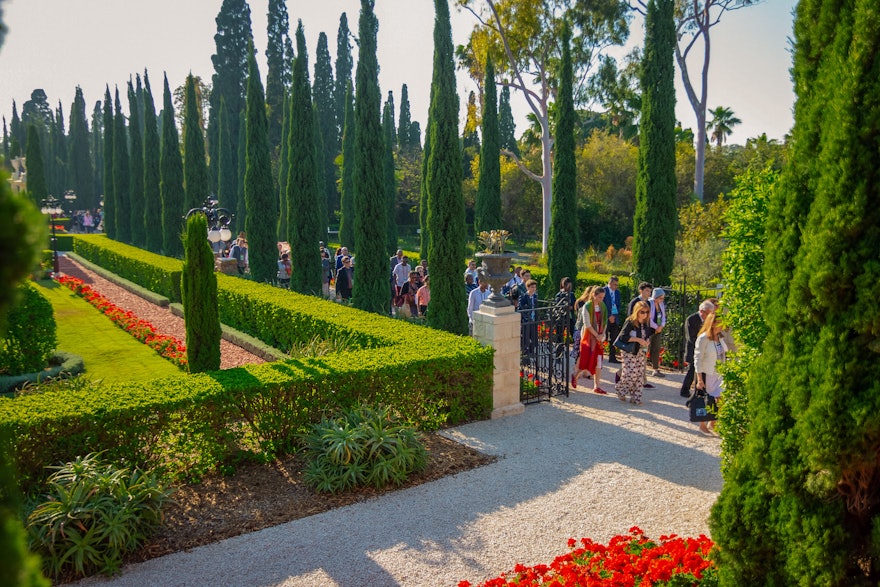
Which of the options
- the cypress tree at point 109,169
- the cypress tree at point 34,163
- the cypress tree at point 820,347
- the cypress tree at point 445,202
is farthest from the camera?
the cypress tree at point 34,163

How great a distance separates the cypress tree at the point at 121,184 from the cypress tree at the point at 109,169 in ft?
1.86

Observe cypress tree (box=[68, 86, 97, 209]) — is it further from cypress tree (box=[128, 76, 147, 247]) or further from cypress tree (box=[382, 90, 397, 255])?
cypress tree (box=[382, 90, 397, 255])

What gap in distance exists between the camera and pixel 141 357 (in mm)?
12820

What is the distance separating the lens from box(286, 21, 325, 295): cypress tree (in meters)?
19.4

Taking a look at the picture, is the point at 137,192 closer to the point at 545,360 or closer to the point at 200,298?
the point at 200,298

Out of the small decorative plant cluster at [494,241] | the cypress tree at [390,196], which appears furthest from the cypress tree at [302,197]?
the small decorative plant cluster at [494,241]

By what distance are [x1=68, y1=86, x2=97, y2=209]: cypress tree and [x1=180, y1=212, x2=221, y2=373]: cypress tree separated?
52486 millimetres

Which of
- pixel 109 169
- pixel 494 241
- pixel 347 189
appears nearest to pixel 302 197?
pixel 347 189

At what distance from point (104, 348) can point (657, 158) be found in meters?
13.2

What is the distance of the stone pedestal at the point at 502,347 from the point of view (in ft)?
30.0

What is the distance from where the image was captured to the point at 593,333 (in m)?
10.2

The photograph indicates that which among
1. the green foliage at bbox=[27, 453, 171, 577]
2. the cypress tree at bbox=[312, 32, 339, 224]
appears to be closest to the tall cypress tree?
the cypress tree at bbox=[312, 32, 339, 224]

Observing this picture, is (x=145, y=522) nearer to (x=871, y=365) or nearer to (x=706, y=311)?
(x=871, y=365)

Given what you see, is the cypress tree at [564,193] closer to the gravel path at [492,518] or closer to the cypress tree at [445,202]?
the cypress tree at [445,202]
